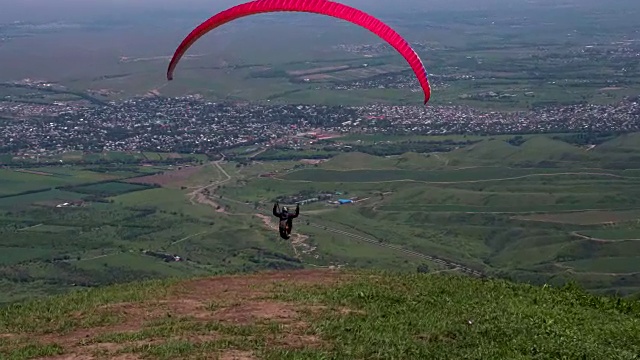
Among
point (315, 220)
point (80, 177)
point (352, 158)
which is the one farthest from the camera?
point (352, 158)

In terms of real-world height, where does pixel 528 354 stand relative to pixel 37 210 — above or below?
above

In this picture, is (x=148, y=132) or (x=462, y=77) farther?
(x=462, y=77)

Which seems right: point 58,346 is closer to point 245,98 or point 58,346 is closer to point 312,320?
point 312,320

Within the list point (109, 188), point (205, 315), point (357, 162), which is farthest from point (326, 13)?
point (357, 162)

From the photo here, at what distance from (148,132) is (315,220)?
29.4m

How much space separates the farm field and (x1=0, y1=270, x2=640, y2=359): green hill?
1588 centimetres

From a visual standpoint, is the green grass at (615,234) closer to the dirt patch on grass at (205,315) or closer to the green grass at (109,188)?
the dirt patch on grass at (205,315)

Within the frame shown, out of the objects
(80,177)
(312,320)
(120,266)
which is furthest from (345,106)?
(312,320)

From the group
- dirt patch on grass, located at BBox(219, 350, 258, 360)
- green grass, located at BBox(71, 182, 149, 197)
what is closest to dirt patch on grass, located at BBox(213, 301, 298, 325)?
dirt patch on grass, located at BBox(219, 350, 258, 360)

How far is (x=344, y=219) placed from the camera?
4459cm

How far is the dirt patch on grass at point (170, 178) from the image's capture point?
176 ft

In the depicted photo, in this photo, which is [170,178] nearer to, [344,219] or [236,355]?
[344,219]

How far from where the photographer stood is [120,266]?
1388 inches

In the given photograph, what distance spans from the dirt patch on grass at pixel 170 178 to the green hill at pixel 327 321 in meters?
37.9
